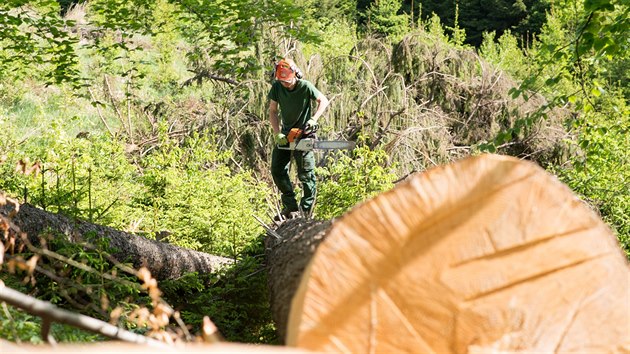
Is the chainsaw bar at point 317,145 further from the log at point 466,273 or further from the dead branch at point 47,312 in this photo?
the dead branch at point 47,312

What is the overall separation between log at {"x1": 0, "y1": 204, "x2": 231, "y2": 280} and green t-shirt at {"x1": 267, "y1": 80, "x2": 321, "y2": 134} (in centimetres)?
133

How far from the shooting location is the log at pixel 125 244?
4.96 m

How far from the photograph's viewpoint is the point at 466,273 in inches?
92.6

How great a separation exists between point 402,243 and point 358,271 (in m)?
0.17

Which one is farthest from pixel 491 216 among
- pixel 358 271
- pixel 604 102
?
pixel 604 102

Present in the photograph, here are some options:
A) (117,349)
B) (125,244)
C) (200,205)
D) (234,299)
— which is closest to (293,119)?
(200,205)

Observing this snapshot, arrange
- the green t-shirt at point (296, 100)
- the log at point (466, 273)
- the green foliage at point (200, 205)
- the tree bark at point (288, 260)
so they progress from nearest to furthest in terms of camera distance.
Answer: the log at point (466, 273) < the tree bark at point (288, 260) < the green t-shirt at point (296, 100) < the green foliage at point (200, 205)

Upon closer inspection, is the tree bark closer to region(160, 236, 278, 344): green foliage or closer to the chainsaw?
region(160, 236, 278, 344): green foliage

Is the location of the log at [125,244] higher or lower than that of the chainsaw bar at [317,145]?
lower

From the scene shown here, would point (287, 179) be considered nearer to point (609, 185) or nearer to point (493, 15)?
point (609, 185)

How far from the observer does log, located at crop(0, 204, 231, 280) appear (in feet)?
16.3

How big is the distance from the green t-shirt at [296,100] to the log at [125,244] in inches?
52.3

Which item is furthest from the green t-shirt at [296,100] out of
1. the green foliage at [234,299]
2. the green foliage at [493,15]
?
the green foliage at [493,15]

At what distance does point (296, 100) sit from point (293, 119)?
17 cm
